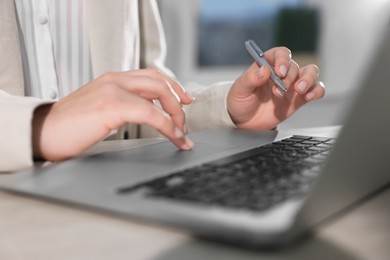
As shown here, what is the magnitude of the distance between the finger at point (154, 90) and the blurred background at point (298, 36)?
1661mm

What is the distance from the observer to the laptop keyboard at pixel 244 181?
0.34 meters

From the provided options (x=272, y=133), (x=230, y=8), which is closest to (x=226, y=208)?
(x=272, y=133)

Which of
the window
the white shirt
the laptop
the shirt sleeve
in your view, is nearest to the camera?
the laptop

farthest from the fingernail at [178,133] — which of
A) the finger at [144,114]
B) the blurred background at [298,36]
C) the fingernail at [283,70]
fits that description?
the blurred background at [298,36]

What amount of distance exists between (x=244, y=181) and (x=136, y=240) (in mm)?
100

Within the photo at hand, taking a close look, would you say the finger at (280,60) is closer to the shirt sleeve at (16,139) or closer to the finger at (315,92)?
the finger at (315,92)

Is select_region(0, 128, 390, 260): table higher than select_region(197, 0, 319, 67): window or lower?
higher

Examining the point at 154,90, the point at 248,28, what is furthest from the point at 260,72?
the point at 248,28

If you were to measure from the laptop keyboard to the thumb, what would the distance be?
275 mm

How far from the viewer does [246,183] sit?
38 centimetres

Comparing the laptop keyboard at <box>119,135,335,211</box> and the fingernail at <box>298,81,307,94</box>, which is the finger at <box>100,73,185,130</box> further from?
the fingernail at <box>298,81,307,94</box>

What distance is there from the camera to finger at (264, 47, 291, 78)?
0.80 metres

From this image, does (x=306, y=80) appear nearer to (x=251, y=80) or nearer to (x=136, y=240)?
(x=251, y=80)

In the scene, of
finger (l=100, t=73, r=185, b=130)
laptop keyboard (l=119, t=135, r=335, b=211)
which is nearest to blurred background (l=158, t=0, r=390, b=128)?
finger (l=100, t=73, r=185, b=130)
